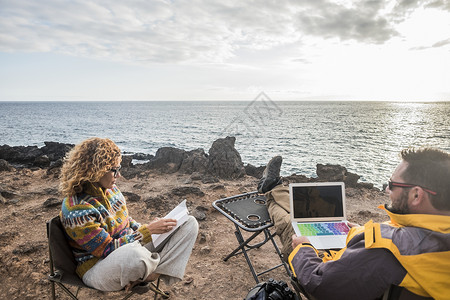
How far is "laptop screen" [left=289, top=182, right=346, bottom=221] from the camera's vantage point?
285 centimetres

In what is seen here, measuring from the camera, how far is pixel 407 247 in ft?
4.74

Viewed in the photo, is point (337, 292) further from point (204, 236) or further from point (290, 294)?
point (204, 236)

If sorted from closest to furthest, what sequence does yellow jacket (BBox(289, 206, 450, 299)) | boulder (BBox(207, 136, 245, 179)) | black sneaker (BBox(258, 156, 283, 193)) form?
yellow jacket (BBox(289, 206, 450, 299)) < black sneaker (BBox(258, 156, 283, 193)) < boulder (BBox(207, 136, 245, 179))

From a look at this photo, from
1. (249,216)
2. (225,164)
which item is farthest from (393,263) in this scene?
(225,164)

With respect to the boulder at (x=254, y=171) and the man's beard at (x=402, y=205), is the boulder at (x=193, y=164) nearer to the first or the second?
the boulder at (x=254, y=171)

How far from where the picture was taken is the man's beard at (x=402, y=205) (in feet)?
5.33

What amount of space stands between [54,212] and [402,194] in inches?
223

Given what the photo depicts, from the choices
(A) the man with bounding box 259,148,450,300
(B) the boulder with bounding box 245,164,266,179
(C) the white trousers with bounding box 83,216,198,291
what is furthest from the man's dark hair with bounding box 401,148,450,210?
(B) the boulder with bounding box 245,164,266,179

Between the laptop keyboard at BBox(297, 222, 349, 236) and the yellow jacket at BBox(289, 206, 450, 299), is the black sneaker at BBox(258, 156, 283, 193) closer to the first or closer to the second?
the laptop keyboard at BBox(297, 222, 349, 236)

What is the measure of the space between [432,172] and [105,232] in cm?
225

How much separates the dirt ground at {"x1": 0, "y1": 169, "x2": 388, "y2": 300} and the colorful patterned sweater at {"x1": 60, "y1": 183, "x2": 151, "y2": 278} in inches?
42.4

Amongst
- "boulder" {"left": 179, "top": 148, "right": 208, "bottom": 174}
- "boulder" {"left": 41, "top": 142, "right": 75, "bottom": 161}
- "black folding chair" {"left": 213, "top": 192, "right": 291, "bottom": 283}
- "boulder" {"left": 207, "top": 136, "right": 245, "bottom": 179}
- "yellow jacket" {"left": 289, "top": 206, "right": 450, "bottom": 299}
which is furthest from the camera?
"boulder" {"left": 41, "top": 142, "right": 75, "bottom": 161}

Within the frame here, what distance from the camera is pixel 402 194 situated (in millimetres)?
1643

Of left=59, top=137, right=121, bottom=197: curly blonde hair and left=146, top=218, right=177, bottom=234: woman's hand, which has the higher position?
left=59, top=137, right=121, bottom=197: curly blonde hair
